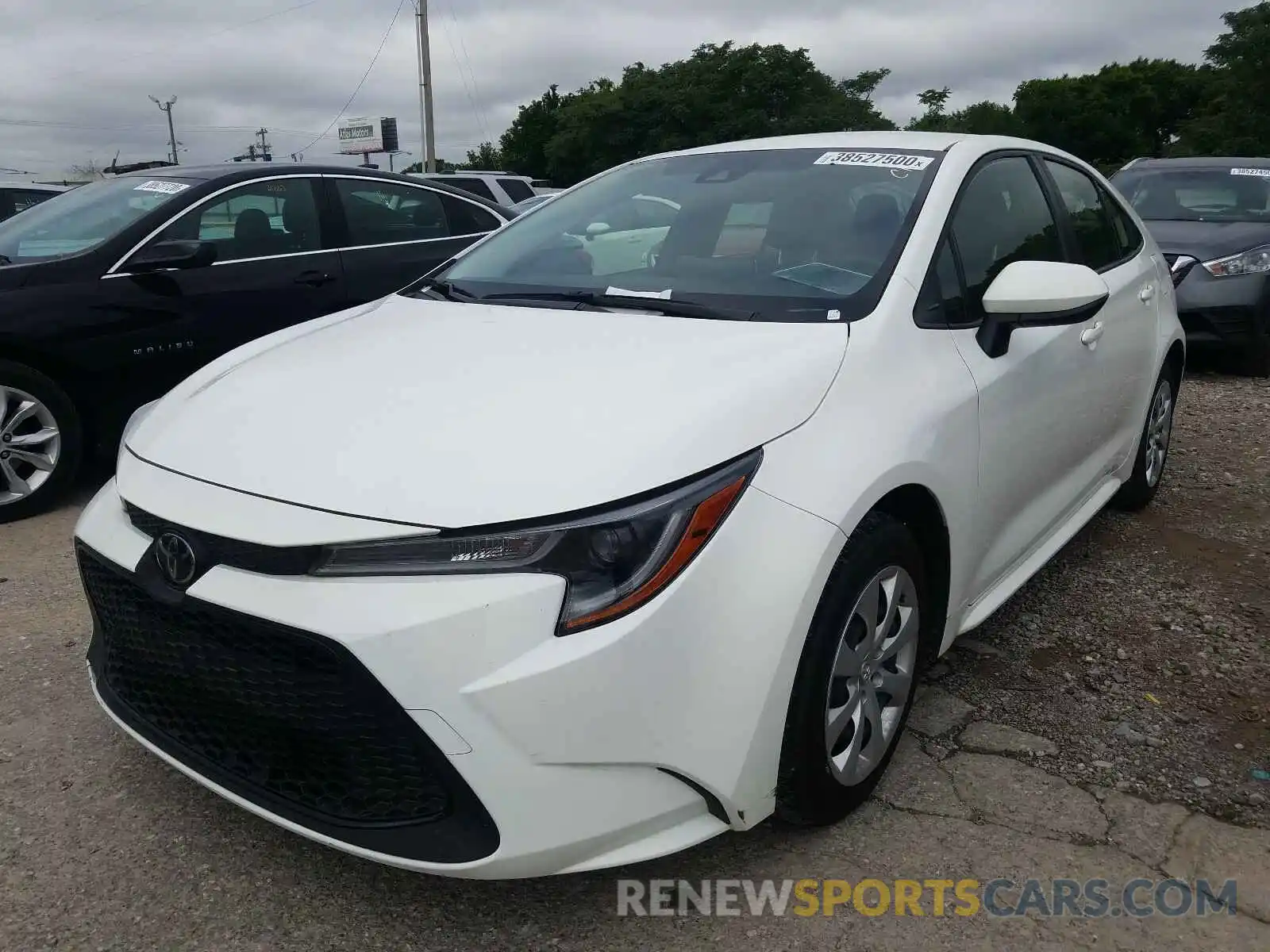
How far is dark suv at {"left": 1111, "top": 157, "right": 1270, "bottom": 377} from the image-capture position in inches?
275

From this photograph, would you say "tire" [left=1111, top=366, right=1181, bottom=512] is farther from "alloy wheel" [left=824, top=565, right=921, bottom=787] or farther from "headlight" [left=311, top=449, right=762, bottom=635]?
"headlight" [left=311, top=449, right=762, bottom=635]

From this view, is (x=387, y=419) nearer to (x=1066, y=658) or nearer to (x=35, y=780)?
(x=35, y=780)

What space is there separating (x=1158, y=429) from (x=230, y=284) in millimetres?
4196

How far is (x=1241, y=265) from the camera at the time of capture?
702cm

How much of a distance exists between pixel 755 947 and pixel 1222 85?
1788 inches

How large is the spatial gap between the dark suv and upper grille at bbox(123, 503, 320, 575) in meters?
6.60

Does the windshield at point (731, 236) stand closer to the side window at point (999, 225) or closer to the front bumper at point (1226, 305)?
the side window at point (999, 225)

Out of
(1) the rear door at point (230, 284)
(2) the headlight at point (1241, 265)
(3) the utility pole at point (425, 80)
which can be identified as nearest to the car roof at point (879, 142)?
(1) the rear door at point (230, 284)

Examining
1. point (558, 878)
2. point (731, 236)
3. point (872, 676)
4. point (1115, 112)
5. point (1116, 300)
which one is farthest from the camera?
point (1115, 112)

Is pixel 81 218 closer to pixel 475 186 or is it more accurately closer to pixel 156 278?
pixel 156 278

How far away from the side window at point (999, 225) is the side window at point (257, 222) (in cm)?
342

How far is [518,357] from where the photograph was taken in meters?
2.33

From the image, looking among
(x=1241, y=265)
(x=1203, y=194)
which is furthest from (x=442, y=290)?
(x=1203, y=194)

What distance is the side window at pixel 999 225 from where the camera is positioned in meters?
2.78
